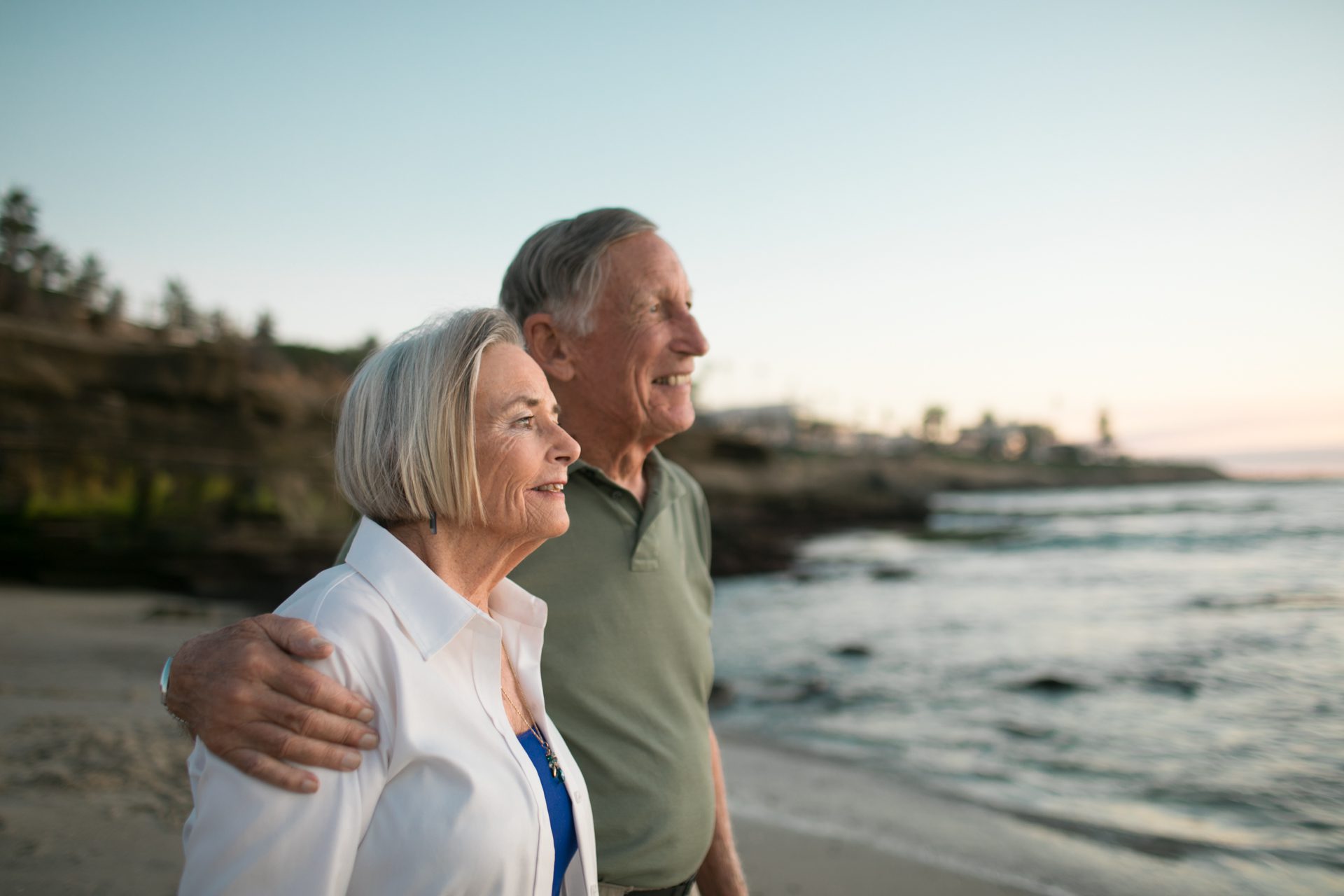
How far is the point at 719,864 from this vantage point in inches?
82.0

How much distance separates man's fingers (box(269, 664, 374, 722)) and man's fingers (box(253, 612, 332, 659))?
0.07ft

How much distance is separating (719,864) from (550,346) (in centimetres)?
142

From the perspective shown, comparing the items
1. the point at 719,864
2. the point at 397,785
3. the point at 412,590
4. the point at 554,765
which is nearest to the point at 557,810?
the point at 554,765

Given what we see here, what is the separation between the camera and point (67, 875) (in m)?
2.90

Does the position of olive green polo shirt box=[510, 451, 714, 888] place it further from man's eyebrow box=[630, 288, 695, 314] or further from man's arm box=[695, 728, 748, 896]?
man's eyebrow box=[630, 288, 695, 314]

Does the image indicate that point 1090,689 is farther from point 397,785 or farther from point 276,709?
point 276,709

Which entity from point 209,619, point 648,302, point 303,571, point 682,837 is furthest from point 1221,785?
point 303,571

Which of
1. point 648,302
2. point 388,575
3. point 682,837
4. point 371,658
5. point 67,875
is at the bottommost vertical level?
point 67,875

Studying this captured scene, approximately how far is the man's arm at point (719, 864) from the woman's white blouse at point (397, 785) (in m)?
A: 0.98

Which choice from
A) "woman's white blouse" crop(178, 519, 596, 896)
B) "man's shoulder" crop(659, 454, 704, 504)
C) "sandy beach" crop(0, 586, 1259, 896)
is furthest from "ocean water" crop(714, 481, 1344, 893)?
"woman's white blouse" crop(178, 519, 596, 896)

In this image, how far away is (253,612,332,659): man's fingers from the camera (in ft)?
3.48

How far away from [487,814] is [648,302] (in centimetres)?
131

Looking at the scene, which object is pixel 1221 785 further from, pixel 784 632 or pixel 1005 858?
pixel 784 632

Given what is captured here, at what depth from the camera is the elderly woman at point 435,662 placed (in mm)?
1024
